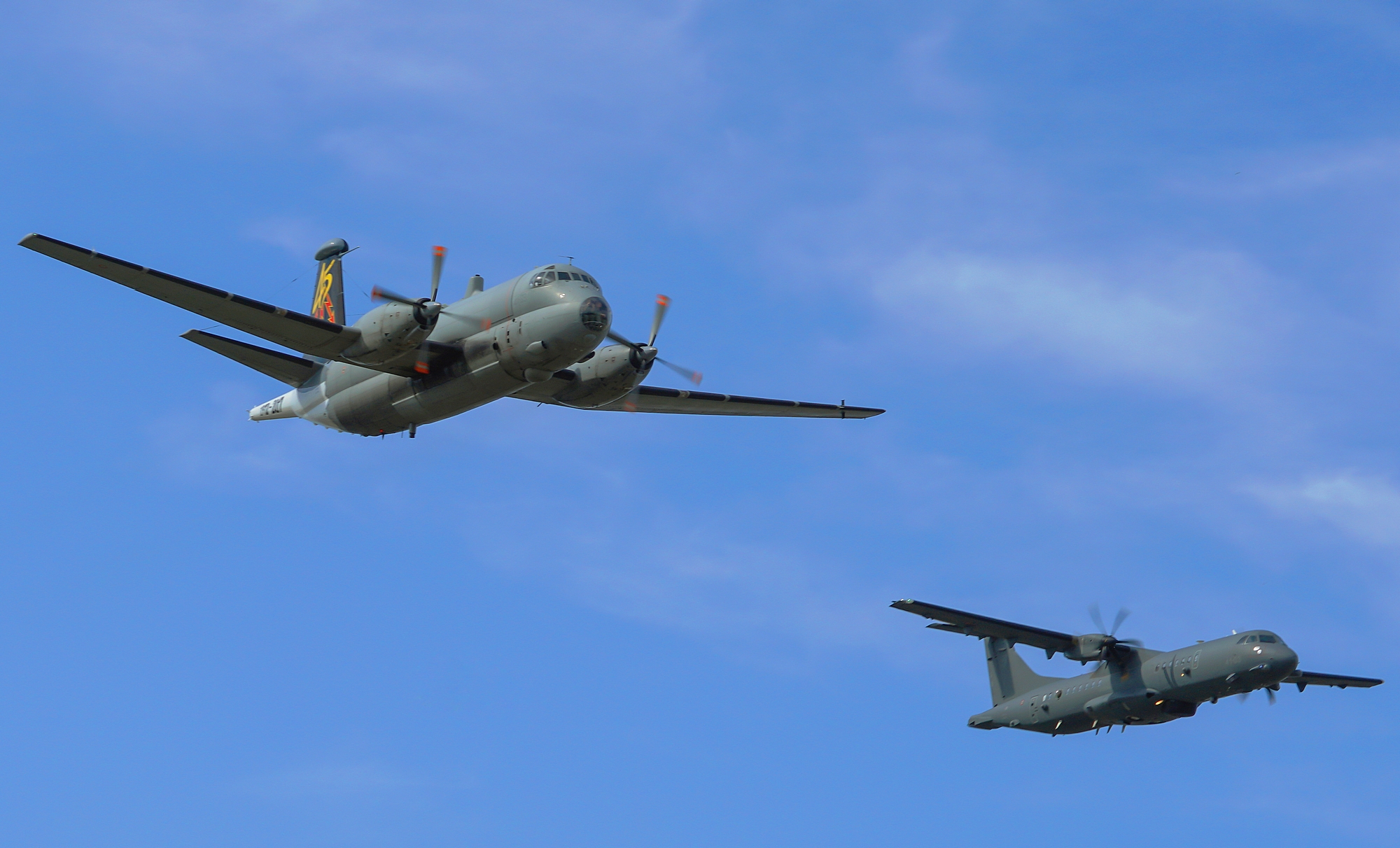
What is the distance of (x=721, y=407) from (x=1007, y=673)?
17.4 meters

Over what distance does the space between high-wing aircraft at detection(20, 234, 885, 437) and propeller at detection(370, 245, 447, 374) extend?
35mm

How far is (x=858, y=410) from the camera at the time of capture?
47.3m

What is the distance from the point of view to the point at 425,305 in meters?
37.2

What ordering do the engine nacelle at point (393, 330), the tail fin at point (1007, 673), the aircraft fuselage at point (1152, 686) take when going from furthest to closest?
the tail fin at point (1007, 673) < the aircraft fuselage at point (1152, 686) < the engine nacelle at point (393, 330)

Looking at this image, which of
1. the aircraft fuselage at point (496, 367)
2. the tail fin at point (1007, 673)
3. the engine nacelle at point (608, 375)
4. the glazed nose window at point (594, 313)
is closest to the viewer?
the glazed nose window at point (594, 313)

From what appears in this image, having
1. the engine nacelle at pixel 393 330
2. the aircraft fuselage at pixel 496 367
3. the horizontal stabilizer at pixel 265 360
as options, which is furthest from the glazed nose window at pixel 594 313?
the horizontal stabilizer at pixel 265 360

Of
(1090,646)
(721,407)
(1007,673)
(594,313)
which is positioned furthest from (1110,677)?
(594,313)

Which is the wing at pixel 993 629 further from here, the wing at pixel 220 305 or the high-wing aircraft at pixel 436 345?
the wing at pixel 220 305

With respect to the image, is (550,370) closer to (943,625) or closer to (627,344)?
(627,344)

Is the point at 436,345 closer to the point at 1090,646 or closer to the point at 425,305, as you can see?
the point at 425,305

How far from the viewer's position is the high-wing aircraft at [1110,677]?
4353 centimetres

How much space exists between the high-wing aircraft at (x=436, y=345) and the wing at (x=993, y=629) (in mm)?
14689

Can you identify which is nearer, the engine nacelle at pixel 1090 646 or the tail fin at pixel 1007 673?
the engine nacelle at pixel 1090 646

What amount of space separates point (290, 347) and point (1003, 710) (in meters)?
29.6
